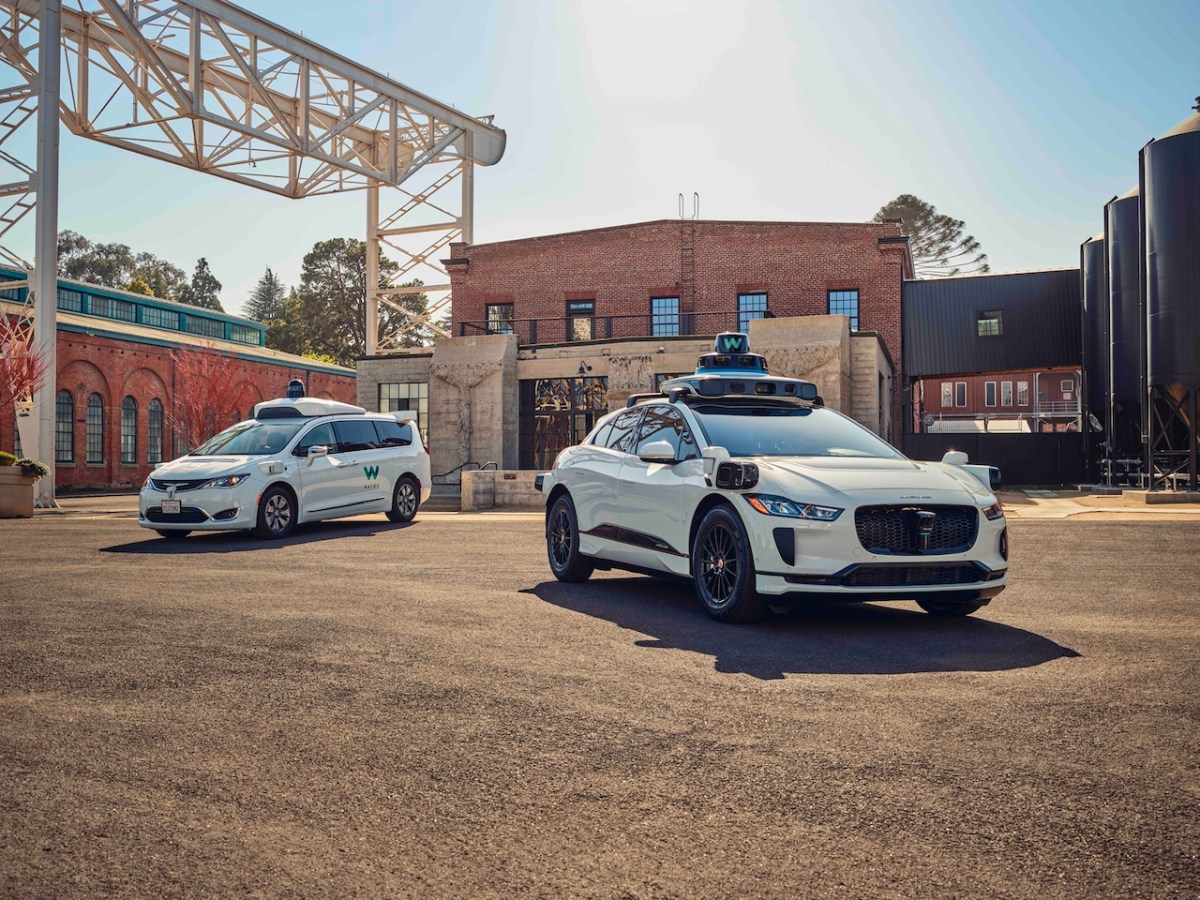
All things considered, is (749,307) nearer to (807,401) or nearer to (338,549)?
(338,549)

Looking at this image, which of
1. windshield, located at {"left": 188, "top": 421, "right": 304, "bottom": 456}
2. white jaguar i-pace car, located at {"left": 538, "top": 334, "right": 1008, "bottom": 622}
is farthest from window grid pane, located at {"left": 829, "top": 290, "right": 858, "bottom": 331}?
white jaguar i-pace car, located at {"left": 538, "top": 334, "right": 1008, "bottom": 622}

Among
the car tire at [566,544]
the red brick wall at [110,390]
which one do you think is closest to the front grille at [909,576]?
the car tire at [566,544]

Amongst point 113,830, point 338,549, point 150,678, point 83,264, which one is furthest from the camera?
point 83,264

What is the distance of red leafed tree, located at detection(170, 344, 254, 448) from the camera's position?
50438mm

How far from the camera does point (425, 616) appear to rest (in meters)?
8.19

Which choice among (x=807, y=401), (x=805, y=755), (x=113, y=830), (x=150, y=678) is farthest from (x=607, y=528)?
(x=113, y=830)

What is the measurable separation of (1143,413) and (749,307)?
49.8 ft

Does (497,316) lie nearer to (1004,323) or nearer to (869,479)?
(1004,323)

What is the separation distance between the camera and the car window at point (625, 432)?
10070 millimetres

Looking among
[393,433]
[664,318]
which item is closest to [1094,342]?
[664,318]

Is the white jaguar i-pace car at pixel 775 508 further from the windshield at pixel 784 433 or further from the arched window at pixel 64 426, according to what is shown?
the arched window at pixel 64 426

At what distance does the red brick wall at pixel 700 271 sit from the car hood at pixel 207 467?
23.8m

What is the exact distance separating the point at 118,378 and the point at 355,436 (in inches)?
1447

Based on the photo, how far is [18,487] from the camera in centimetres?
2389
